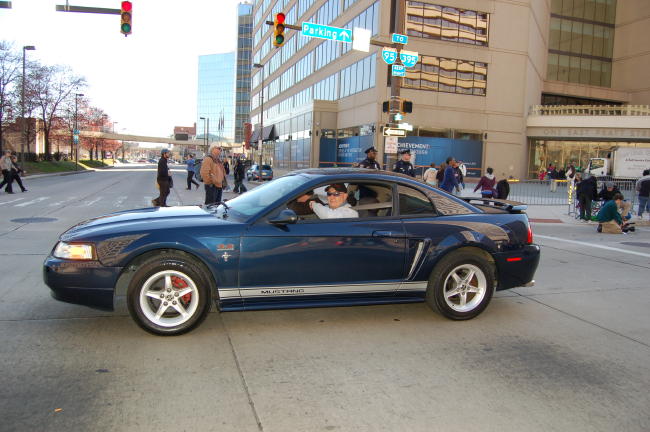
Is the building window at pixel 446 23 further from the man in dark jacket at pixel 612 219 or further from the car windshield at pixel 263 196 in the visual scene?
the car windshield at pixel 263 196

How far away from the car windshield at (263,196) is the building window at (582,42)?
5279 centimetres

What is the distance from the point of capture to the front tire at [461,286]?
5.05 m

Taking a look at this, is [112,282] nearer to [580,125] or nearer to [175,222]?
[175,222]

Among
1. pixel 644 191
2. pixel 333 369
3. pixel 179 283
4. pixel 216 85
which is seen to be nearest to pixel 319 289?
pixel 333 369

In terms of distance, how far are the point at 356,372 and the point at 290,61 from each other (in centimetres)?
5677

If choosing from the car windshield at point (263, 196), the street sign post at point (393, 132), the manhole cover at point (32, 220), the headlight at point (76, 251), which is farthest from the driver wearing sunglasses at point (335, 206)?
the street sign post at point (393, 132)

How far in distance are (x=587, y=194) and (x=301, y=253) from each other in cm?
1419

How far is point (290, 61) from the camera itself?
2255 inches

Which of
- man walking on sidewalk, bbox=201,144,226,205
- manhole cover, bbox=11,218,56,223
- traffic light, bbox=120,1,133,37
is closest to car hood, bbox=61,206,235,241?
man walking on sidewalk, bbox=201,144,226,205

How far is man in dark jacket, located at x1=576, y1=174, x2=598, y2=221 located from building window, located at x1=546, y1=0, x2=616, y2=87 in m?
39.8

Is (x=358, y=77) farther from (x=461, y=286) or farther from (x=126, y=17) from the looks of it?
(x=461, y=286)

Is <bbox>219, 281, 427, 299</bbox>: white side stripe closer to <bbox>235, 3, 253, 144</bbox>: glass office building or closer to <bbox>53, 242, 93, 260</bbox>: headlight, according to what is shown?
<bbox>53, 242, 93, 260</bbox>: headlight

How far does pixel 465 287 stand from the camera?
5207 millimetres

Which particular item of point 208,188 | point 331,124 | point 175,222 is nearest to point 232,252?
point 175,222
